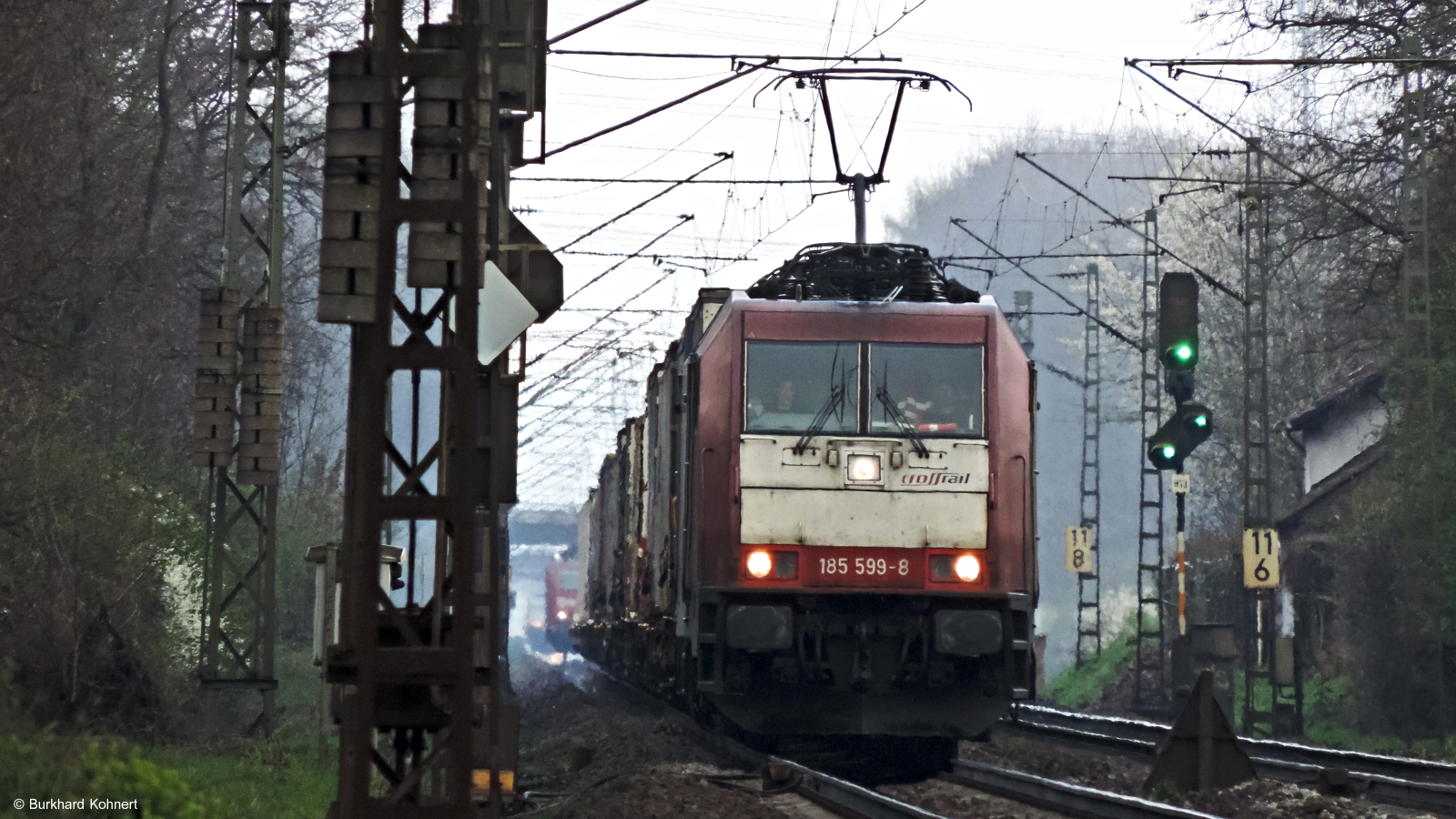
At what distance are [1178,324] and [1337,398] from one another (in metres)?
21.4

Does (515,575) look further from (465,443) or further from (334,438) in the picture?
(465,443)

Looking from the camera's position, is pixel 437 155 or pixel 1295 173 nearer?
pixel 437 155

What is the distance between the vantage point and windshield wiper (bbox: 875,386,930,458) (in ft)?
42.8

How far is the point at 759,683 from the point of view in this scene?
13328 mm

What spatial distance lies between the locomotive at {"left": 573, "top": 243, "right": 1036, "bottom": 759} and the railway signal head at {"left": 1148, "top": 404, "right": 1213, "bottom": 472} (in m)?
2.87

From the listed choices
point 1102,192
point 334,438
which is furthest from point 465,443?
point 1102,192

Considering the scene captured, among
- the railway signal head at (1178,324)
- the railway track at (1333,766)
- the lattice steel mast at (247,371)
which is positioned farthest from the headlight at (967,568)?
the lattice steel mast at (247,371)

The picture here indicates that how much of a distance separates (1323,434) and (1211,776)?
27.5 metres

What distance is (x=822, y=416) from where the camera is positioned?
1311cm

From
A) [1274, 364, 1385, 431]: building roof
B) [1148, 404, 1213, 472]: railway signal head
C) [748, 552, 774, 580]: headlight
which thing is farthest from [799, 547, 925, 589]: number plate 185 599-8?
[1274, 364, 1385, 431]: building roof

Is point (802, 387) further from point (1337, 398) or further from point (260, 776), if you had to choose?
point (1337, 398)

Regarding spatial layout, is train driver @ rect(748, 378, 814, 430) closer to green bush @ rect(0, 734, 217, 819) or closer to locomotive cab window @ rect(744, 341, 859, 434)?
locomotive cab window @ rect(744, 341, 859, 434)

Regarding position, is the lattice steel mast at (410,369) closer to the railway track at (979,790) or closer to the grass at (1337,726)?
the railway track at (979,790)

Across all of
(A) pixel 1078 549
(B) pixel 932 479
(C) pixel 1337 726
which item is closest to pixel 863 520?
(B) pixel 932 479
